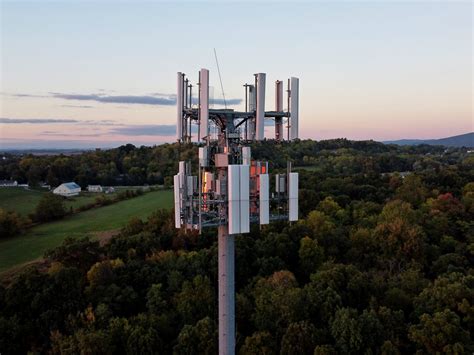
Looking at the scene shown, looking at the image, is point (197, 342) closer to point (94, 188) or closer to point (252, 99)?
point (252, 99)

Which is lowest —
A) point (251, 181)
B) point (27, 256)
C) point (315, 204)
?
point (27, 256)

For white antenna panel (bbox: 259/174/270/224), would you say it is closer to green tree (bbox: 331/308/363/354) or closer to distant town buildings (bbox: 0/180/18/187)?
green tree (bbox: 331/308/363/354)

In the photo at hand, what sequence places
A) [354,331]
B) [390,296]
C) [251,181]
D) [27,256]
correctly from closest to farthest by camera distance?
[251,181], [354,331], [390,296], [27,256]

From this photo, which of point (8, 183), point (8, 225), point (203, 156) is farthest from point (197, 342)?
point (8, 183)

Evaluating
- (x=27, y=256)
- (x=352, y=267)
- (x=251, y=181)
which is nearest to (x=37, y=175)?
(x=27, y=256)

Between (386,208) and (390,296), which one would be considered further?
(386,208)

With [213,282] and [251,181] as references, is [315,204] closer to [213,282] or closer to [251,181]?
[213,282]

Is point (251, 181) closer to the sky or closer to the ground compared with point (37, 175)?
closer to the sky
